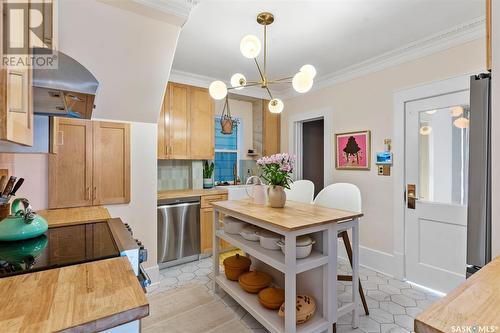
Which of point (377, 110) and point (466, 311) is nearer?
point (466, 311)

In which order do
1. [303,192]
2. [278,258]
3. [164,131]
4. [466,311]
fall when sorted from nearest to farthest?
1. [466,311]
2. [278,258]
3. [303,192]
4. [164,131]

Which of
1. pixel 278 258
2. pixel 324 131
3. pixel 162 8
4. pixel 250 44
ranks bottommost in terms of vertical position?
pixel 278 258

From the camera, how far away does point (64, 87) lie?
1.10 metres

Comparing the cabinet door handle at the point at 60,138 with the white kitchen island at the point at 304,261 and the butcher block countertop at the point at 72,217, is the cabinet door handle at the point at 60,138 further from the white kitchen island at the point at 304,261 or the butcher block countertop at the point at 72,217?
the white kitchen island at the point at 304,261

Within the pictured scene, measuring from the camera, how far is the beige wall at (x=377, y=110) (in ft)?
7.97

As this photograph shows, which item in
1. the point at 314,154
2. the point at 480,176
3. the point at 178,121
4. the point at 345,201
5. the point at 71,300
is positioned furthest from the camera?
the point at 314,154

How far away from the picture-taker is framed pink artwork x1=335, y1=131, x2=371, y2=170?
304 cm

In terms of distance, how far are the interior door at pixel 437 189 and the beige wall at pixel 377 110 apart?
219 millimetres

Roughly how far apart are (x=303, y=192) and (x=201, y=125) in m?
1.74

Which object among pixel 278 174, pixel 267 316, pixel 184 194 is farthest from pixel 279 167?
pixel 184 194

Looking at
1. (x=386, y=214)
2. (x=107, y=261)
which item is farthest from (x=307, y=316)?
(x=386, y=214)

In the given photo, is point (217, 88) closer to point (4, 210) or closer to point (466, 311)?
point (4, 210)

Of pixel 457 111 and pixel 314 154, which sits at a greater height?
pixel 457 111

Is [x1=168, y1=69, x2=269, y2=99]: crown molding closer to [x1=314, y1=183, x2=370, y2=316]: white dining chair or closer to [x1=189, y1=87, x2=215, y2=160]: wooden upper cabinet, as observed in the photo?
[x1=189, y1=87, x2=215, y2=160]: wooden upper cabinet
